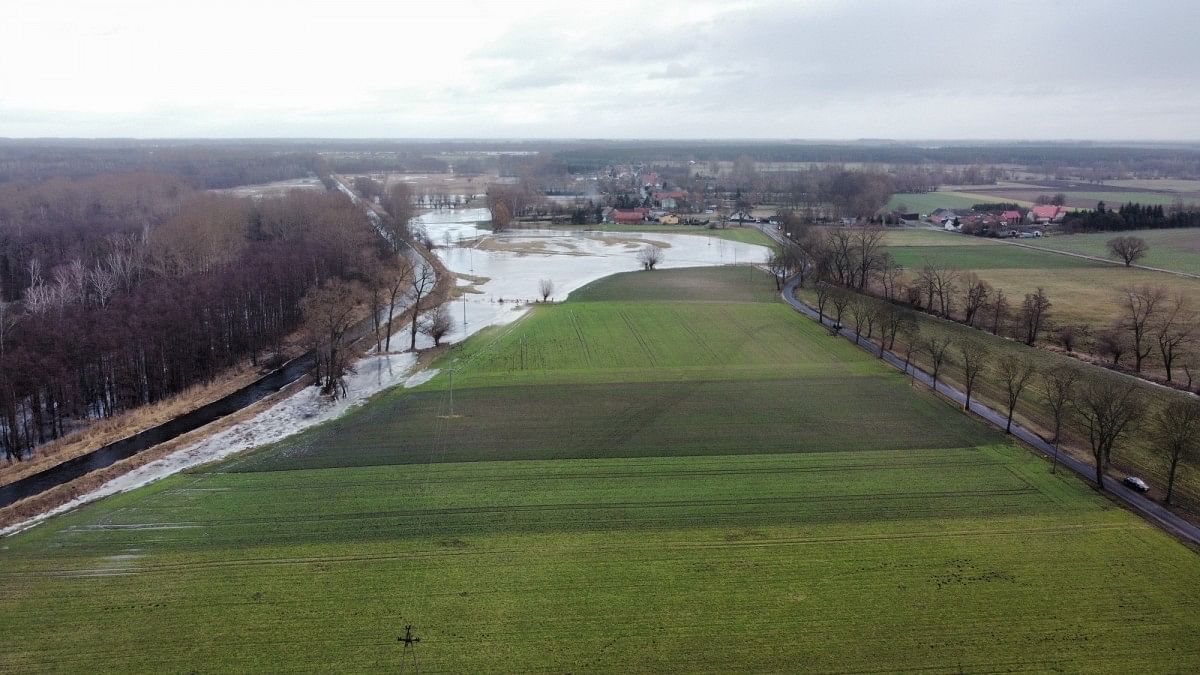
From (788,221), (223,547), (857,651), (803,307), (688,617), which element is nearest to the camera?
(857,651)

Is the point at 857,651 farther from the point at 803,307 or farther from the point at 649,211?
the point at 649,211

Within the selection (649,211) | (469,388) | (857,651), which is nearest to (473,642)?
(857,651)

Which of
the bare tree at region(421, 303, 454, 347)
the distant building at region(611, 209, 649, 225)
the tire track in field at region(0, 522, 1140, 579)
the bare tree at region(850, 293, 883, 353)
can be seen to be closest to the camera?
the tire track in field at region(0, 522, 1140, 579)

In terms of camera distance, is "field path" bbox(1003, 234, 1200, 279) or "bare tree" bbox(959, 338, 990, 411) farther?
"field path" bbox(1003, 234, 1200, 279)

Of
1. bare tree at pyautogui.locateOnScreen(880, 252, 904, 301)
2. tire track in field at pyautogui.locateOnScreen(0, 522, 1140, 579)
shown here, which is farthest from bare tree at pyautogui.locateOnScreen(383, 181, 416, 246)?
tire track in field at pyautogui.locateOnScreen(0, 522, 1140, 579)

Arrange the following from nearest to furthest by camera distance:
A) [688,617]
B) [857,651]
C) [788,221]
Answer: [857,651]
[688,617]
[788,221]

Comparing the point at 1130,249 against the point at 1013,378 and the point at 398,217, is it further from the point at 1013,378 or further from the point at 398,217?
the point at 398,217

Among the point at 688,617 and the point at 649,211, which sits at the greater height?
the point at 649,211

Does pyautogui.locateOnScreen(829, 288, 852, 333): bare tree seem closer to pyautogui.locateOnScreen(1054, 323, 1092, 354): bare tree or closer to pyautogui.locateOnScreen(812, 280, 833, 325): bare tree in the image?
pyautogui.locateOnScreen(812, 280, 833, 325): bare tree
